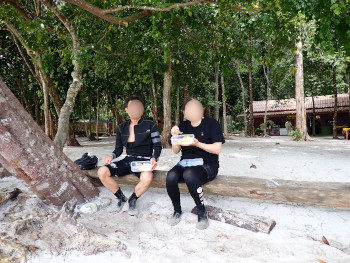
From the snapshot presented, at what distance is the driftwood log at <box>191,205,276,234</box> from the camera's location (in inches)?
106

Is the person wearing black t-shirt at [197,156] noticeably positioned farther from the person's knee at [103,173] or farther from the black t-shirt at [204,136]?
the person's knee at [103,173]

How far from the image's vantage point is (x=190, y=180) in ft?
8.99

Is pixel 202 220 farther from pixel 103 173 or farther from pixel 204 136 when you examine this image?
pixel 103 173

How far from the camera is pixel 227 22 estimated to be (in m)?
6.26

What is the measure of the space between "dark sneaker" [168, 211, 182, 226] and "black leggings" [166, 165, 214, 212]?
48 mm

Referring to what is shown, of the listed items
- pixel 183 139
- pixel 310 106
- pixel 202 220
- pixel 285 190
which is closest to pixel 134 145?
pixel 183 139

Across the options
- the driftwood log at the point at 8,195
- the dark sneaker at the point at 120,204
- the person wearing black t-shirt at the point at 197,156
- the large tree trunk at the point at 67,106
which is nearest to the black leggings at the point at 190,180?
A: the person wearing black t-shirt at the point at 197,156

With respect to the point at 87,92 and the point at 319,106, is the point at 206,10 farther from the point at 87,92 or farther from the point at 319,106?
the point at 319,106

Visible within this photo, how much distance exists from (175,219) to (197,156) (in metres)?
0.76

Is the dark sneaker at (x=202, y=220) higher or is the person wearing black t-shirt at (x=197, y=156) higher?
the person wearing black t-shirt at (x=197, y=156)

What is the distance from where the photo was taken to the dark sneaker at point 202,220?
2.75 metres

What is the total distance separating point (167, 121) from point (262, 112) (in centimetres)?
1478

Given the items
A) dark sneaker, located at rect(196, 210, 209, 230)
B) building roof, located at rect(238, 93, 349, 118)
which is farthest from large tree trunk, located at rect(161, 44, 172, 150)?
building roof, located at rect(238, 93, 349, 118)

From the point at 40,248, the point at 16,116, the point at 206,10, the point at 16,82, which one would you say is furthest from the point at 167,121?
the point at 16,82
